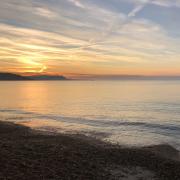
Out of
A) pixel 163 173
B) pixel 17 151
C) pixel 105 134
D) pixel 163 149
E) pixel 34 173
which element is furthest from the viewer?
pixel 105 134

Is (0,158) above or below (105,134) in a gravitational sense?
above

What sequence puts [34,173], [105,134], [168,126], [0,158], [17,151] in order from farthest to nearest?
[168,126]
[105,134]
[17,151]
[0,158]
[34,173]

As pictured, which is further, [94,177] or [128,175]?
[128,175]

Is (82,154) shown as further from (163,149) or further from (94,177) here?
(163,149)

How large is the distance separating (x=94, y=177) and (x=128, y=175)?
2108 millimetres

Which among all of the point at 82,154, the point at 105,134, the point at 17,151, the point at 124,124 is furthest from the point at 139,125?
the point at 17,151

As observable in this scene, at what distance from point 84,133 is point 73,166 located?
14.6m

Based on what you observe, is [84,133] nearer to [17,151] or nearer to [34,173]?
[17,151]

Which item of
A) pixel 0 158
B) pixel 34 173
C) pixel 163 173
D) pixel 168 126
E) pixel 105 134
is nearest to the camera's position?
pixel 34 173

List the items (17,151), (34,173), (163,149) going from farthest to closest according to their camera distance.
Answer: (163,149), (17,151), (34,173)

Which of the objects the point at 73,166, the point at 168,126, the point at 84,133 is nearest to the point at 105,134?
the point at 84,133

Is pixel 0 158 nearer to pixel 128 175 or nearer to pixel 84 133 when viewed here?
pixel 128 175

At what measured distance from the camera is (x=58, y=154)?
15320mm

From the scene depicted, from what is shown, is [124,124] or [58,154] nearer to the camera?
[58,154]
